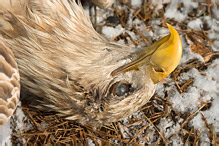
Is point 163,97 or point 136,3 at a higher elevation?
point 136,3

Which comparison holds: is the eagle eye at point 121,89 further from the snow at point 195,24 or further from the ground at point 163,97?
the snow at point 195,24

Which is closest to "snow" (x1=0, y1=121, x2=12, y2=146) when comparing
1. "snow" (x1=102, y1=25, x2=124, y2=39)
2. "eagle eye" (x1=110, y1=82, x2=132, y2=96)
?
"eagle eye" (x1=110, y1=82, x2=132, y2=96)

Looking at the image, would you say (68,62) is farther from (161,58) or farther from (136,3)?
(136,3)

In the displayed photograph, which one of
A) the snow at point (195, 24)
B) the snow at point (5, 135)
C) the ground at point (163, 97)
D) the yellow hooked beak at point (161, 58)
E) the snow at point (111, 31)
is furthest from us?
the snow at point (195, 24)

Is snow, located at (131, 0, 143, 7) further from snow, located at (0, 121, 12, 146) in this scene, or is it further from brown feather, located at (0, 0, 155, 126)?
snow, located at (0, 121, 12, 146)

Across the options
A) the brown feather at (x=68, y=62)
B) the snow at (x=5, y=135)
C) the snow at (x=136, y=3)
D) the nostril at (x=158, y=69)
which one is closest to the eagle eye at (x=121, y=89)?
the brown feather at (x=68, y=62)

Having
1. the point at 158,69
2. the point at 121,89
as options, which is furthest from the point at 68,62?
the point at 158,69
